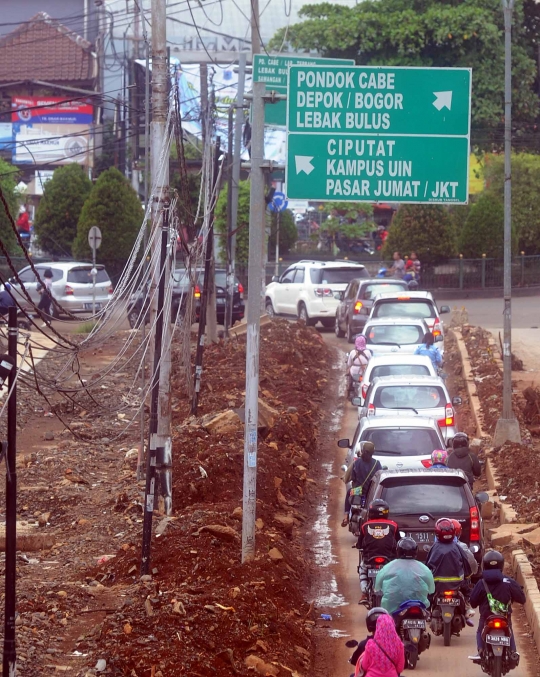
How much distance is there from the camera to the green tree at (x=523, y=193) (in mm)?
45500

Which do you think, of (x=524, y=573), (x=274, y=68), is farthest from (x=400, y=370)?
(x=274, y=68)

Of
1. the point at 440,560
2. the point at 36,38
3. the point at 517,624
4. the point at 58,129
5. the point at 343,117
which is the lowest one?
the point at 517,624

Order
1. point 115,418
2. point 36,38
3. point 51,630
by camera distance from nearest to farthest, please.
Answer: point 51,630 < point 115,418 < point 36,38

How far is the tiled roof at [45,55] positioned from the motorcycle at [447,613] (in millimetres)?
56545

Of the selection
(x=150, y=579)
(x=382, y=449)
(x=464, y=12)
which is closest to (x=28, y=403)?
(x=382, y=449)

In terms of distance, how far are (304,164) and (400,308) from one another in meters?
14.4

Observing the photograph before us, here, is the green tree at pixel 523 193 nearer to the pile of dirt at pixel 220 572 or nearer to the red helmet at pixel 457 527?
the pile of dirt at pixel 220 572

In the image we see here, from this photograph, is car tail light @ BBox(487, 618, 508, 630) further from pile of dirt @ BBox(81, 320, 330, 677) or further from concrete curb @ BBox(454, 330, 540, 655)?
pile of dirt @ BBox(81, 320, 330, 677)

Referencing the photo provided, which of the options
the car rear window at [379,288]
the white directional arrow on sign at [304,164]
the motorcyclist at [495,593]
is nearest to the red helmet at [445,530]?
the motorcyclist at [495,593]

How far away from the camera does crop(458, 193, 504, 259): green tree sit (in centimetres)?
4459

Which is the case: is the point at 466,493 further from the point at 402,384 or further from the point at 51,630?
the point at 402,384

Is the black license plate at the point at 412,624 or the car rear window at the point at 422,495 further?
the car rear window at the point at 422,495

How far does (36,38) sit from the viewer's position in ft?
211

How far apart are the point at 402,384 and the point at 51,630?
28.9 ft
